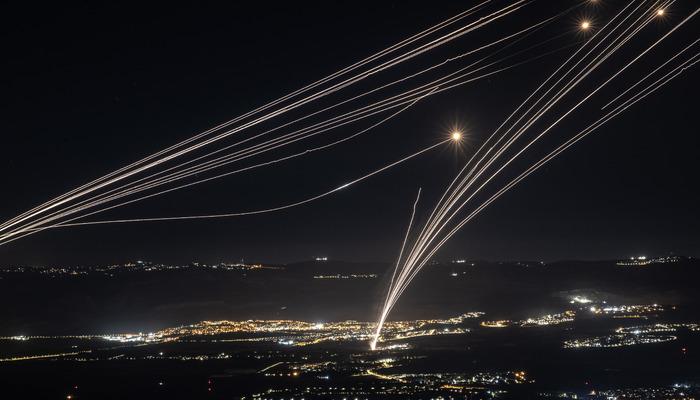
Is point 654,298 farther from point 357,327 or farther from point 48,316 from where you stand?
point 48,316

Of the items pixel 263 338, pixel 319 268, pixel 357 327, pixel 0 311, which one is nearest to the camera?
pixel 263 338

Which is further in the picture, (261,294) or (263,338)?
(261,294)

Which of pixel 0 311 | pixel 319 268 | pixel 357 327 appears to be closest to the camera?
pixel 357 327

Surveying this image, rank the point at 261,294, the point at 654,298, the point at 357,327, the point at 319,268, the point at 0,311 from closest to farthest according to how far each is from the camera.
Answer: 1. the point at 357,327
2. the point at 0,311
3. the point at 654,298
4. the point at 261,294
5. the point at 319,268

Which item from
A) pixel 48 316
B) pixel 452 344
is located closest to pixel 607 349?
pixel 452 344

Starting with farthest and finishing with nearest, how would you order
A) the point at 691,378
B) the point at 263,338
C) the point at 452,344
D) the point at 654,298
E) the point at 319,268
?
1. the point at 319,268
2. the point at 654,298
3. the point at 263,338
4. the point at 452,344
5. the point at 691,378

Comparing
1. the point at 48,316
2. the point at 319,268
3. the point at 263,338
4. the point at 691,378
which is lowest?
the point at 691,378

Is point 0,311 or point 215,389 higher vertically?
point 0,311

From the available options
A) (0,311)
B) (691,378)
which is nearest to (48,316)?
(0,311)

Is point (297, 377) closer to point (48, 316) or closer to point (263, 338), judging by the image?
point (263, 338)
